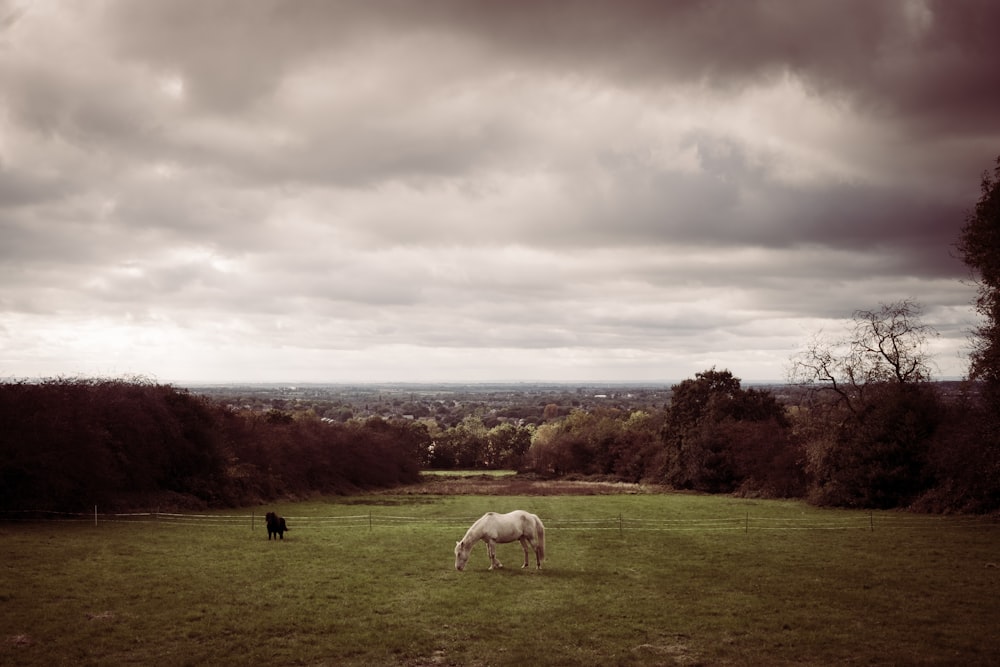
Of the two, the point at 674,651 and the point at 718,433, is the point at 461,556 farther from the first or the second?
the point at 718,433

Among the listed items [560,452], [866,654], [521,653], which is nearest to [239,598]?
[521,653]

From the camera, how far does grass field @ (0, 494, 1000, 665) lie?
13852mm

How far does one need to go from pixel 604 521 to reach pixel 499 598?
18089mm

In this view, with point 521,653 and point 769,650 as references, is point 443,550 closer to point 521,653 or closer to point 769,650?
point 521,653

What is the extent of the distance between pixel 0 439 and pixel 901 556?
4052 centimetres

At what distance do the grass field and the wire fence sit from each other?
167cm

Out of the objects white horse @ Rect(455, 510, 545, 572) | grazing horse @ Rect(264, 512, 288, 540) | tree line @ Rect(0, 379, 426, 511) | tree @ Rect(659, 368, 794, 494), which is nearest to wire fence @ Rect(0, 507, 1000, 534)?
tree line @ Rect(0, 379, 426, 511)

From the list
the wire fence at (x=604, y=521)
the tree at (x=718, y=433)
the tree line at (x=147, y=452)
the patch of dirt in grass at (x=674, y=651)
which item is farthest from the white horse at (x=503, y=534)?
the tree at (x=718, y=433)

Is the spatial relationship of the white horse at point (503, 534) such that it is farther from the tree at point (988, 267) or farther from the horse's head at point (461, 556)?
the tree at point (988, 267)

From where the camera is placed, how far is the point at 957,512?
1414 inches

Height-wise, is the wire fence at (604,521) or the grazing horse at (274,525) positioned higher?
the grazing horse at (274,525)

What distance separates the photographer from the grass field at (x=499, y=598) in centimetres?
1385

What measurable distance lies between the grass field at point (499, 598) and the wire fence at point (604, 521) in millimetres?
1674

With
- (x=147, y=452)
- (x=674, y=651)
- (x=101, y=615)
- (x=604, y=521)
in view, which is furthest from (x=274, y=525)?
(x=674, y=651)
